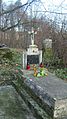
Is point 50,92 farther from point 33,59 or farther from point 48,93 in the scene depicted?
point 33,59

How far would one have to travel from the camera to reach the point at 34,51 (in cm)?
655

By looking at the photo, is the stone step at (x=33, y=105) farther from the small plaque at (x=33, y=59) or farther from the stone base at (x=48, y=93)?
the small plaque at (x=33, y=59)

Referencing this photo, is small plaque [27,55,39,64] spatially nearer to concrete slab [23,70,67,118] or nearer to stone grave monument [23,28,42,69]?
stone grave monument [23,28,42,69]

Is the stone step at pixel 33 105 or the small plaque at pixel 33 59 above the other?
the small plaque at pixel 33 59

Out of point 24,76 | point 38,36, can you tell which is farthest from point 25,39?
point 24,76

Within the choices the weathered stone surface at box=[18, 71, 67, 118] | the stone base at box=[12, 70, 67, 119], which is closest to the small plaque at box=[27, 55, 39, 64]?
the stone base at box=[12, 70, 67, 119]

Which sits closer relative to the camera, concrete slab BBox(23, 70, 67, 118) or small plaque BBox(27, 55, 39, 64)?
concrete slab BBox(23, 70, 67, 118)

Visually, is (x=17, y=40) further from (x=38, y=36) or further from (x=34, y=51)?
(x=34, y=51)

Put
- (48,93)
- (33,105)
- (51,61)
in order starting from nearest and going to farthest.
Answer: (48,93)
(33,105)
(51,61)

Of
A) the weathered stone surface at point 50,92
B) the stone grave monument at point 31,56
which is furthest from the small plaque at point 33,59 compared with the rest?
the weathered stone surface at point 50,92

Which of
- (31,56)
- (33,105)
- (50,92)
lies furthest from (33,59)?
(50,92)

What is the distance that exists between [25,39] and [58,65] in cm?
476

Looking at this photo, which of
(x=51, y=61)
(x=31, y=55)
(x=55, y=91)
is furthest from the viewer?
(x=51, y=61)

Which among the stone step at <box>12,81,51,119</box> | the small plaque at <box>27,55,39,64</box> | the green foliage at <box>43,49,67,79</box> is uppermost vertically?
the small plaque at <box>27,55,39,64</box>
